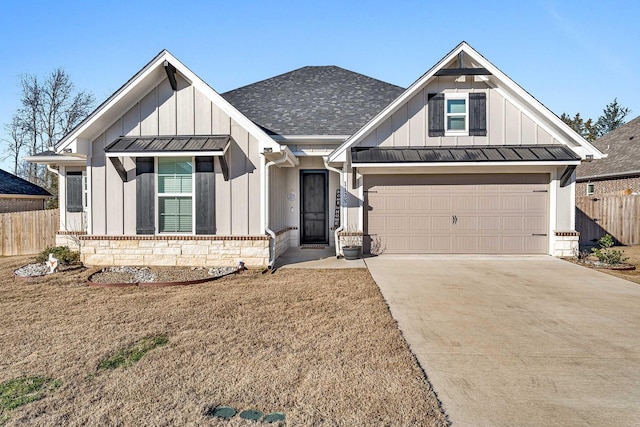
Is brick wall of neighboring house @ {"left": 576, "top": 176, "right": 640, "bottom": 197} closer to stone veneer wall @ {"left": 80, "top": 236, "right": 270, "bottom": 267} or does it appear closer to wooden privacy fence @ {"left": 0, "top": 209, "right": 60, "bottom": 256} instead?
stone veneer wall @ {"left": 80, "top": 236, "right": 270, "bottom": 267}

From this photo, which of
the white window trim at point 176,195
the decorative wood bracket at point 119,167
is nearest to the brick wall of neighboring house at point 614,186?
the white window trim at point 176,195

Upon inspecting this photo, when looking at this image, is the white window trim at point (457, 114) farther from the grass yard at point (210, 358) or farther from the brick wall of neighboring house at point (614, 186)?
the brick wall of neighboring house at point (614, 186)

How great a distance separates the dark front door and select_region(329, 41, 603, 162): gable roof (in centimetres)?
256

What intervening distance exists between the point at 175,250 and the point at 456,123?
7.93 metres

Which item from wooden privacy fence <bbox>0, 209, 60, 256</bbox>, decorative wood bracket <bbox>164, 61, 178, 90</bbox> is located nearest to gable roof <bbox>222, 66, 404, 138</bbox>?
decorative wood bracket <bbox>164, 61, 178, 90</bbox>

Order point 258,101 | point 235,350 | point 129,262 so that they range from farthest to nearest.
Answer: point 258,101
point 129,262
point 235,350

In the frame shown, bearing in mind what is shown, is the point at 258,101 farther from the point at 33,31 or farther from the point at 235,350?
the point at 235,350

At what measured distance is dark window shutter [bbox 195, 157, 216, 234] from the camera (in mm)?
8844

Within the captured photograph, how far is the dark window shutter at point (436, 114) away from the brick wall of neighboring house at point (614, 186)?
39.4ft

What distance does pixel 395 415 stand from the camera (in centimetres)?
287

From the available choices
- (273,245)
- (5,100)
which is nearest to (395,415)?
(273,245)

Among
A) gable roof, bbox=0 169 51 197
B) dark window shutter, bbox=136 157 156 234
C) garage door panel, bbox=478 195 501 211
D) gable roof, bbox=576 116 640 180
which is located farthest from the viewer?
gable roof, bbox=576 116 640 180

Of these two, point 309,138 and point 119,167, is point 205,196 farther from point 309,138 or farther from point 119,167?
point 309,138

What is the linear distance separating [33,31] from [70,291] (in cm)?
1307
